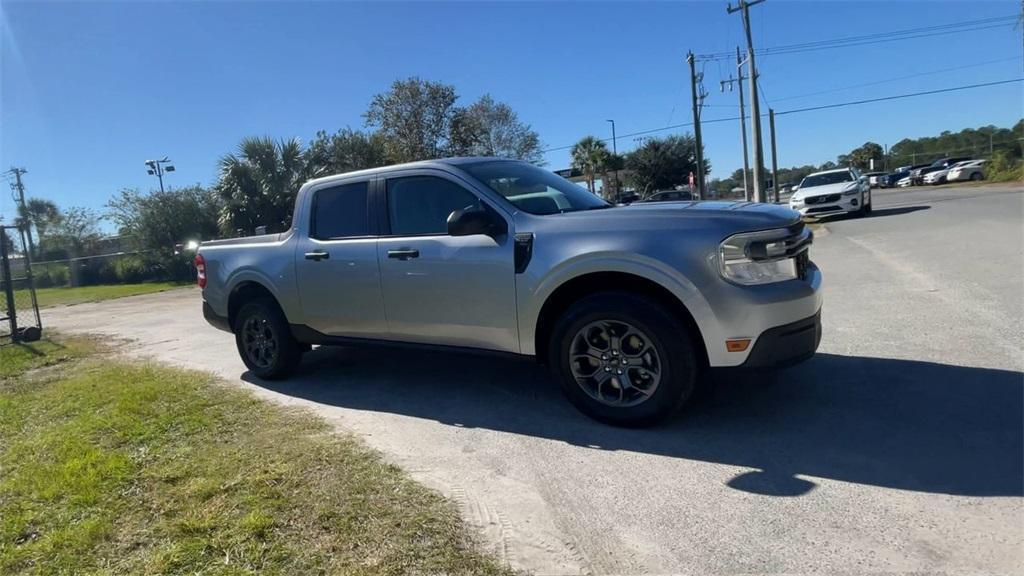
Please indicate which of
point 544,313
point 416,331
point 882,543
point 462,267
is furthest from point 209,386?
point 882,543

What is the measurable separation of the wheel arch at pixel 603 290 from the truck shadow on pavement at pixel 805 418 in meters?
0.51

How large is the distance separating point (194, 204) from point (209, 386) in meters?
25.7

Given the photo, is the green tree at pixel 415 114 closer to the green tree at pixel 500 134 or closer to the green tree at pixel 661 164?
the green tree at pixel 500 134

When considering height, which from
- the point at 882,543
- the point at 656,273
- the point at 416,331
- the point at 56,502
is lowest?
the point at 882,543

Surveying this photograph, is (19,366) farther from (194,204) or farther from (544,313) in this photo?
(194,204)

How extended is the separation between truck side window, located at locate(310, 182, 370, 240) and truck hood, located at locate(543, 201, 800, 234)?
71.7 inches

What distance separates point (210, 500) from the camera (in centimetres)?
332

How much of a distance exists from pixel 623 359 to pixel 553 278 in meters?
0.68

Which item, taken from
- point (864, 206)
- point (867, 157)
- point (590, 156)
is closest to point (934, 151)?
point (867, 157)

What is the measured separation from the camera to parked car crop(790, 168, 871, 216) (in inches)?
762

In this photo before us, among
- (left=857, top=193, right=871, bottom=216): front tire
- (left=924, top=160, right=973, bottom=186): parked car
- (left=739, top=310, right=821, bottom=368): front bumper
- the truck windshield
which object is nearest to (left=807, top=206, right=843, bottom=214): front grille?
(left=857, top=193, right=871, bottom=216): front tire

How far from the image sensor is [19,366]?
770cm

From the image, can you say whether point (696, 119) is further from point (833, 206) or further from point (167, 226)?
point (167, 226)

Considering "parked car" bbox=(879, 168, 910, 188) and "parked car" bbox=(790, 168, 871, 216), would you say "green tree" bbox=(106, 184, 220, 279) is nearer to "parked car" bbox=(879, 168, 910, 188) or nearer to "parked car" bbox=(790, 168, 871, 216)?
"parked car" bbox=(790, 168, 871, 216)
